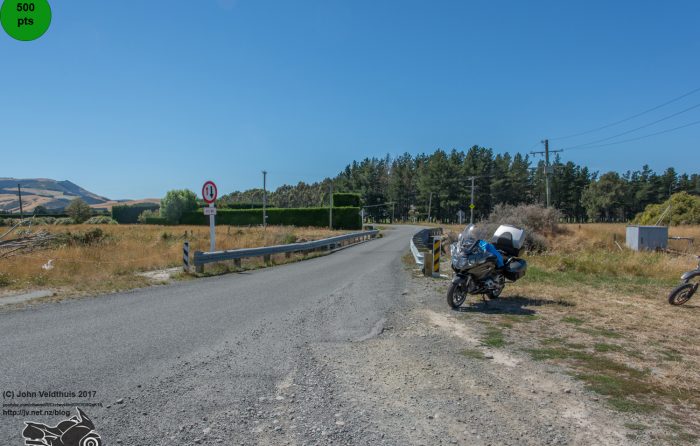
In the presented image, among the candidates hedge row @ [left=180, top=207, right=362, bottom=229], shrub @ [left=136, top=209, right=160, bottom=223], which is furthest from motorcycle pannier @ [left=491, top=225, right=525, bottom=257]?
shrub @ [left=136, top=209, right=160, bottom=223]

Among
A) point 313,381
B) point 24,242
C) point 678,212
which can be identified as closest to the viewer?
point 313,381

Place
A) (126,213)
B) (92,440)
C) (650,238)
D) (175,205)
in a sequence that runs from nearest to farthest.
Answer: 1. (92,440)
2. (650,238)
3. (175,205)
4. (126,213)

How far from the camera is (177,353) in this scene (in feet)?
18.7

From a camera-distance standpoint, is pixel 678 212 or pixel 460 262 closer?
pixel 460 262

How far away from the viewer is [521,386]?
181 inches

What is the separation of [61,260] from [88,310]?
8.07 metres

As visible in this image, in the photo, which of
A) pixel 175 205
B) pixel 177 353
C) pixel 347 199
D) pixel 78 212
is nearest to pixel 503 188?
pixel 347 199

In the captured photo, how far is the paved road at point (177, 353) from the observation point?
12.4ft

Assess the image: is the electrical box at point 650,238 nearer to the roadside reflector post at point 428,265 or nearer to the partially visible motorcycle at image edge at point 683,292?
→ the roadside reflector post at point 428,265

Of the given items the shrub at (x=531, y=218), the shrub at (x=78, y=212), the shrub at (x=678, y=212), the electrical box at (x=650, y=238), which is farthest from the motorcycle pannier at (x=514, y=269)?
the shrub at (x=78, y=212)

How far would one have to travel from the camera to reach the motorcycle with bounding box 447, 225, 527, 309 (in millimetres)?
9016

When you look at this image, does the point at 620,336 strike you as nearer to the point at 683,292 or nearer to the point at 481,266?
the point at 481,266

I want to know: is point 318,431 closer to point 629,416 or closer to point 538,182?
point 629,416

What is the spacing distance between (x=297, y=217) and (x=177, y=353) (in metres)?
65.3
